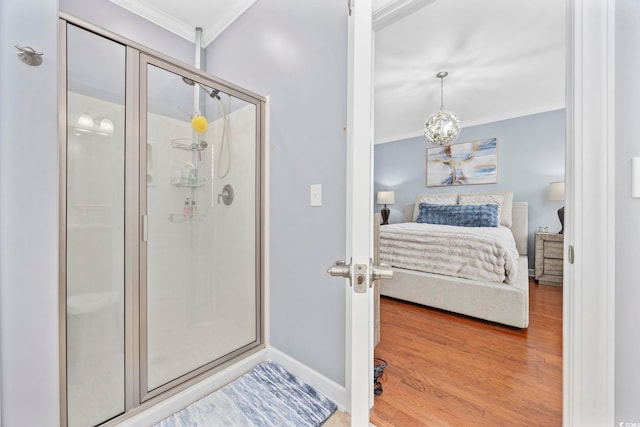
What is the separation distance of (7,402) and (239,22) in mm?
2431

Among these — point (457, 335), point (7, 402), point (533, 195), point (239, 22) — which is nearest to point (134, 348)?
point (7, 402)

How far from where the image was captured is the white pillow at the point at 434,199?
4.38m

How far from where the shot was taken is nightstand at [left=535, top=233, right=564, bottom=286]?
329 centimetres

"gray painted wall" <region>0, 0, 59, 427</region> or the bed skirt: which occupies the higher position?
"gray painted wall" <region>0, 0, 59, 427</region>

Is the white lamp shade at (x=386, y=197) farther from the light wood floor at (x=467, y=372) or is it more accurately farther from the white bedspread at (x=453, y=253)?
the light wood floor at (x=467, y=372)

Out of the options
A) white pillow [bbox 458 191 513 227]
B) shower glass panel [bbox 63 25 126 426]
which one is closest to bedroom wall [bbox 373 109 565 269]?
white pillow [bbox 458 191 513 227]

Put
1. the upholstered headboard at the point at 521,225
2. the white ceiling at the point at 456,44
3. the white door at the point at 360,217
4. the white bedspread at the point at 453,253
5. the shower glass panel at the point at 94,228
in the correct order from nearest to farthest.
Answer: the white door at the point at 360,217 < the shower glass panel at the point at 94,228 < the white ceiling at the point at 456,44 < the white bedspread at the point at 453,253 < the upholstered headboard at the point at 521,225

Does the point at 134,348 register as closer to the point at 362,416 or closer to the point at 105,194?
the point at 105,194

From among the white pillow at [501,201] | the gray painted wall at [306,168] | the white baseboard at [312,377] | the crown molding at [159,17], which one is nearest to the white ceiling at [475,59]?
the gray painted wall at [306,168]

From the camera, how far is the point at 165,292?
141cm

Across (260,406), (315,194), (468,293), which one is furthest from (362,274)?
(468,293)

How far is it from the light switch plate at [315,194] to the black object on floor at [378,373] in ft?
3.45

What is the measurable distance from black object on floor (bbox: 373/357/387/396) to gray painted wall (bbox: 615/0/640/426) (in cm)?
94

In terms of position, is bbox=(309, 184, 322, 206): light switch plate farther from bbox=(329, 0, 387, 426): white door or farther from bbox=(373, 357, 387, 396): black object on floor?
bbox=(373, 357, 387, 396): black object on floor
